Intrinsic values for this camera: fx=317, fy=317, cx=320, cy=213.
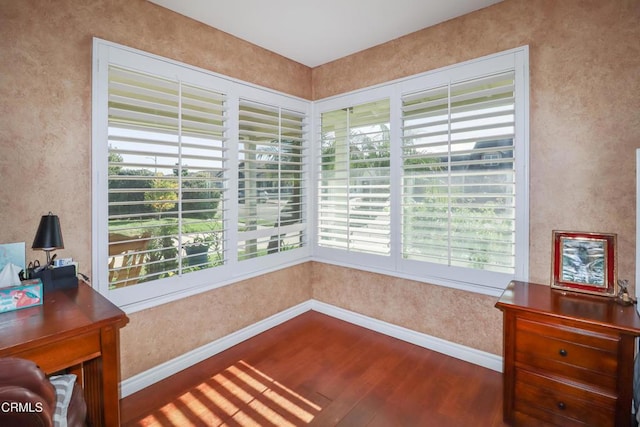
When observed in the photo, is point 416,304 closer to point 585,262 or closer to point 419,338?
point 419,338

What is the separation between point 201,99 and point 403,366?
261cm

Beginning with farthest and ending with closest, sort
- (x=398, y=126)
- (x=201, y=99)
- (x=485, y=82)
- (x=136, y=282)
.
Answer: (x=398, y=126), (x=201, y=99), (x=485, y=82), (x=136, y=282)

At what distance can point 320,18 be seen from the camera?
243 centimetres

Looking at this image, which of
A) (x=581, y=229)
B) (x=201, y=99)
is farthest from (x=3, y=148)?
(x=581, y=229)

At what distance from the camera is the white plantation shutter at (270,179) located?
2.82 m

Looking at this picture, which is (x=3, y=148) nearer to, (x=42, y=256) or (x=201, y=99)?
(x=42, y=256)

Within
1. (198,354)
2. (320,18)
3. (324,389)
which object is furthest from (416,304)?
(320,18)

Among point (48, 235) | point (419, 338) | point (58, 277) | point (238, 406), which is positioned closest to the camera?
point (48, 235)

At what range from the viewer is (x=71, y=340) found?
1313 mm

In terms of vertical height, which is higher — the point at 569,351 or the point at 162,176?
the point at 162,176

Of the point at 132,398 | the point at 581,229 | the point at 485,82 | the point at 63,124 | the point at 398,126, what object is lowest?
the point at 132,398

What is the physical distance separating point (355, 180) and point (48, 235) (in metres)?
2.32

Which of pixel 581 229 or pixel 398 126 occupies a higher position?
pixel 398 126
